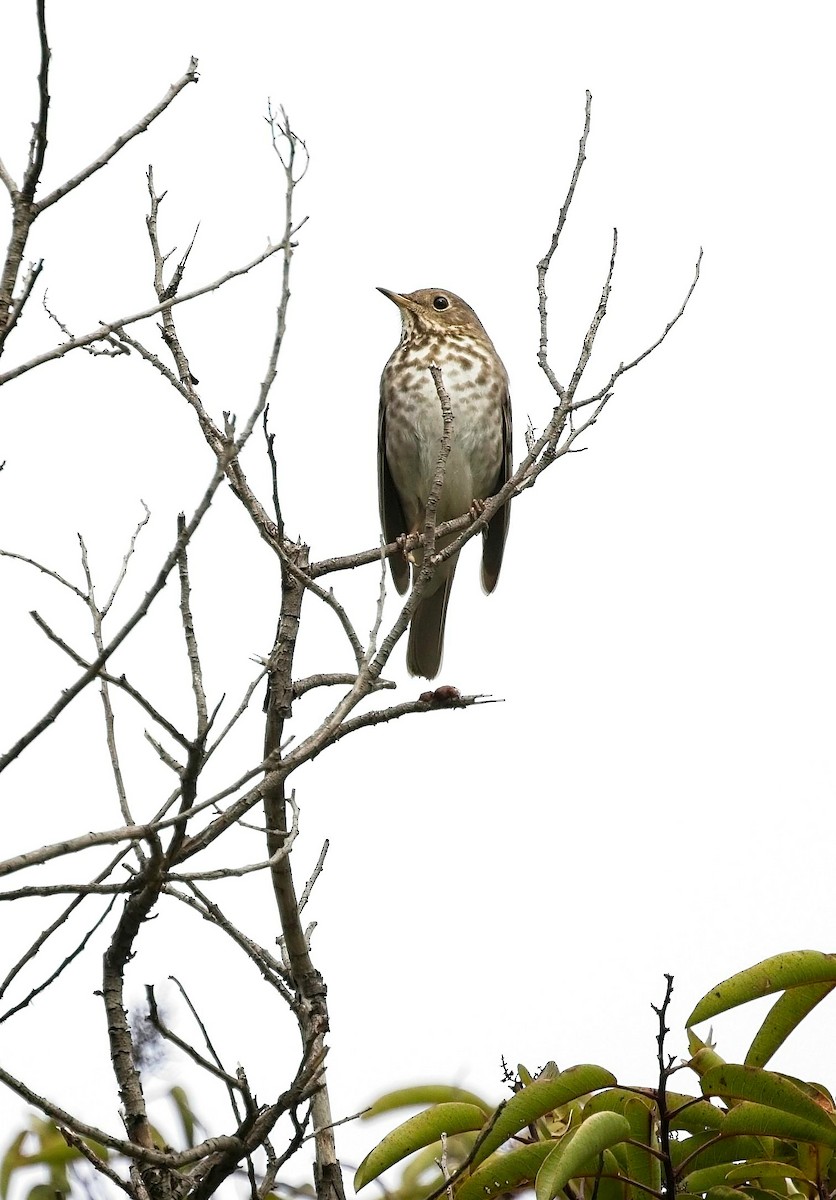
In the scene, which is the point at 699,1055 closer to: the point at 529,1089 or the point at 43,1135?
the point at 529,1089

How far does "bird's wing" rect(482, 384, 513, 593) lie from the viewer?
7898mm

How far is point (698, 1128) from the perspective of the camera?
3.11 metres

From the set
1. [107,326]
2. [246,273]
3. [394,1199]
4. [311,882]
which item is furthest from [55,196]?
[394,1199]

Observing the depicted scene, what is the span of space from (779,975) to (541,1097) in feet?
1.89

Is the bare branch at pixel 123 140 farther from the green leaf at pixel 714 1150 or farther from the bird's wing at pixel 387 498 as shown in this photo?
the bird's wing at pixel 387 498

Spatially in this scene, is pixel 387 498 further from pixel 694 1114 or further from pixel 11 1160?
pixel 694 1114

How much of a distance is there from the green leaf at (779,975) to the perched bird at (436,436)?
173 inches

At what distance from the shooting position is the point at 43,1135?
11.3ft

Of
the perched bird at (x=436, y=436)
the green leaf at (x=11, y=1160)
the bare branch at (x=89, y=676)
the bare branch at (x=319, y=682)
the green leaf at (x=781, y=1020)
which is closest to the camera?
the bare branch at (x=89, y=676)

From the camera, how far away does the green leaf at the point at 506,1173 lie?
3.04 m

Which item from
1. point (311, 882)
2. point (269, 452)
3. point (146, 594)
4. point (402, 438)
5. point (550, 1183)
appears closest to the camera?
point (146, 594)

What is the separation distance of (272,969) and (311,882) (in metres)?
0.30

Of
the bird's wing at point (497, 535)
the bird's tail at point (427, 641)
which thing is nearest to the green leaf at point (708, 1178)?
the bird's tail at point (427, 641)

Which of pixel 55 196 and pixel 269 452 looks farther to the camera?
A: pixel 269 452
